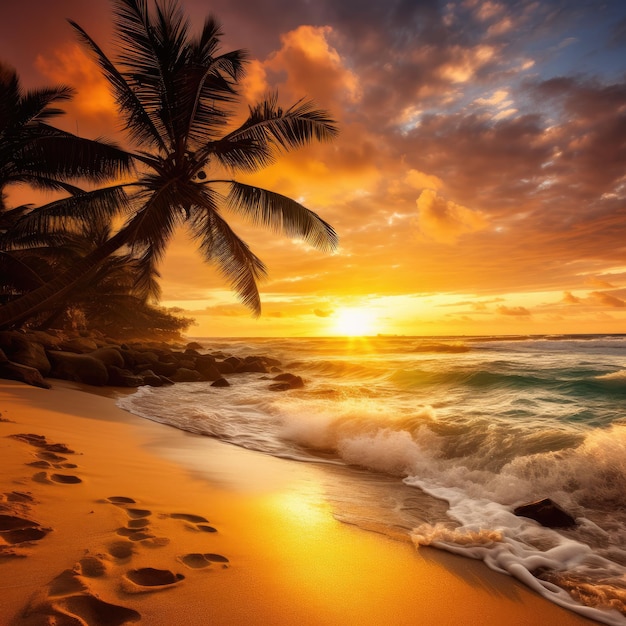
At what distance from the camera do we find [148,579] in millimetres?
2092

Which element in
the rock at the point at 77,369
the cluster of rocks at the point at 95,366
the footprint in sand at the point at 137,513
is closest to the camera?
the footprint in sand at the point at 137,513

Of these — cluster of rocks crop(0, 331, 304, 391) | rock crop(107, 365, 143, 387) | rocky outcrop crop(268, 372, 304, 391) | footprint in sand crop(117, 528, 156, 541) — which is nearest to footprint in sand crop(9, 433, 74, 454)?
footprint in sand crop(117, 528, 156, 541)

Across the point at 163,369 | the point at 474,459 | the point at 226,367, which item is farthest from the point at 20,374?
the point at 226,367

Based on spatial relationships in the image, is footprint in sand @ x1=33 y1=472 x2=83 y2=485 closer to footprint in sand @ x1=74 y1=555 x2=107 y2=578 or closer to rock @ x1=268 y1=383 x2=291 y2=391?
footprint in sand @ x1=74 y1=555 x2=107 y2=578

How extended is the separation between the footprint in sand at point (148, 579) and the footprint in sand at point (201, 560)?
16 centimetres

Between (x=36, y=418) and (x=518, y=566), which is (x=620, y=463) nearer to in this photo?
(x=518, y=566)

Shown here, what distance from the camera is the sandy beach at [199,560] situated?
1.92m

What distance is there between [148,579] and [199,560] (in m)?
0.36

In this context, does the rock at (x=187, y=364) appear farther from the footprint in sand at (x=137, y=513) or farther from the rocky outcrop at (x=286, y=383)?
the footprint in sand at (x=137, y=513)

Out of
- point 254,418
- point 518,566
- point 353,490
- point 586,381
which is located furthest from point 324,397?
point 518,566

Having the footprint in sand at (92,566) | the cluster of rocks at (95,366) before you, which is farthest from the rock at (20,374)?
the footprint in sand at (92,566)

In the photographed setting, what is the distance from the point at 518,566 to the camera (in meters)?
3.01

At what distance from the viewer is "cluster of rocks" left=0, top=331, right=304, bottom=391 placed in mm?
10648

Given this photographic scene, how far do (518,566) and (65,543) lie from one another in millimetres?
3158
